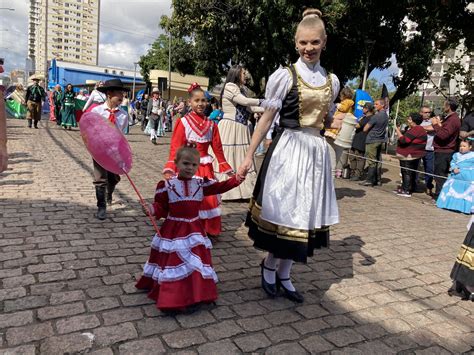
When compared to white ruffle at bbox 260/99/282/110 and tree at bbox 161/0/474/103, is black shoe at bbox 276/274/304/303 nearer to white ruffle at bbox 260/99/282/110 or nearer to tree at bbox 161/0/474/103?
white ruffle at bbox 260/99/282/110

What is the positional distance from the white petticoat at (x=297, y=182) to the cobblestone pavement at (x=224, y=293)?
2.72 feet

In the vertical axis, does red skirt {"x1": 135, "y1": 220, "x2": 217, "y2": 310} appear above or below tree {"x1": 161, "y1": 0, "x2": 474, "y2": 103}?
below

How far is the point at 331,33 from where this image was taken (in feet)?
58.1

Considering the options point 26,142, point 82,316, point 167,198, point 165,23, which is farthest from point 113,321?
point 165,23

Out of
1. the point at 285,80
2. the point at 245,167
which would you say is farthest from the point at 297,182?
the point at 285,80

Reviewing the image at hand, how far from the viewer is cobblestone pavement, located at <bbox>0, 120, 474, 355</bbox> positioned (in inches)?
111

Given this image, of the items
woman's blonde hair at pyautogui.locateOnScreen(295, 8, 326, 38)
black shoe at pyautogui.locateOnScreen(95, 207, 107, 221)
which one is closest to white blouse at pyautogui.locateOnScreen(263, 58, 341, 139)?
woman's blonde hair at pyautogui.locateOnScreen(295, 8, 326, 38)

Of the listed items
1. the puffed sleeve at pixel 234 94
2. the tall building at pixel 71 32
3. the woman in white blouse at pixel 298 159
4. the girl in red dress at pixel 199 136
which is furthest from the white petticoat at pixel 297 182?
the tall building at pixel 71 32

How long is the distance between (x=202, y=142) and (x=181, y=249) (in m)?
1.71

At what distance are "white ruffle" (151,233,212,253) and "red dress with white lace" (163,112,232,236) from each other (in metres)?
1.16

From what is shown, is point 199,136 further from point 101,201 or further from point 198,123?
point 101,201

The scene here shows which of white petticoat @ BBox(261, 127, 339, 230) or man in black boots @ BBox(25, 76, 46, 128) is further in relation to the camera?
man in black boots @ BBox(25, 76, 46, 128)

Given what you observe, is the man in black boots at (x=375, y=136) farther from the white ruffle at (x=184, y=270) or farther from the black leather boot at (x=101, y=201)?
the white ruffle at (x=184, y=270)

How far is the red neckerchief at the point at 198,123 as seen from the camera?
452cm
